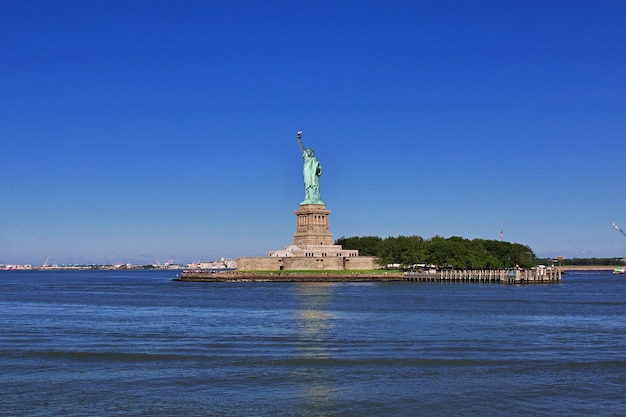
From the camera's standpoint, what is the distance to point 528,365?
26.9 m

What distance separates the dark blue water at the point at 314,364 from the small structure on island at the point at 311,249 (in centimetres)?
6204

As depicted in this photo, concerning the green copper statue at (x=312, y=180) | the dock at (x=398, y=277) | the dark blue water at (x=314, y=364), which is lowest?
A: the dark blue water at (x=314, y=364)

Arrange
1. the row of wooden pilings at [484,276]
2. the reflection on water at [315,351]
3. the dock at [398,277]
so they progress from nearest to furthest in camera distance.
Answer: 1. the reflection on water at [315,351]
2. the dock at [398,277]
3. the row of wooden pilings at [484,276]

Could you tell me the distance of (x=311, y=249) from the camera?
110188 mm

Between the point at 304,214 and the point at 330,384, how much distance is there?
8904 centimetres

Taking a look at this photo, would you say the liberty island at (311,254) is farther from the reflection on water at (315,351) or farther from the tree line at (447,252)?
the reflection on water at (315,351)

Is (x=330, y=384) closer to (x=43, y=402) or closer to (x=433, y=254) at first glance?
(x=43, y=402)

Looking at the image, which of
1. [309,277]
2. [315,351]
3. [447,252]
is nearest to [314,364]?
[315,351]

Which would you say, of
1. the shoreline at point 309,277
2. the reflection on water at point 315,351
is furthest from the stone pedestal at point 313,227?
the reflection on water at point 315,351

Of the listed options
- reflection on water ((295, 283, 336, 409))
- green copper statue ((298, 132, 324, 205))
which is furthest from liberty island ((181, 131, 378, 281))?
reflection on water ((295, 283, 336, 409))

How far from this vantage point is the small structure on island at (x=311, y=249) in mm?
109562

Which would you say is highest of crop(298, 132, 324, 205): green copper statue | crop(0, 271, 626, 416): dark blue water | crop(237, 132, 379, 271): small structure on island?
crop(298, 132, 324, 205): green copper statue

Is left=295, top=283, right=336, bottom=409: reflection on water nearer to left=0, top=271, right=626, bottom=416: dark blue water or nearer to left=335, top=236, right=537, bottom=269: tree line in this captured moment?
left=0, top=271, right=626, bottom=416: dark blue water

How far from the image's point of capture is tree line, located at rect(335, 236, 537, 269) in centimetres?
12038
